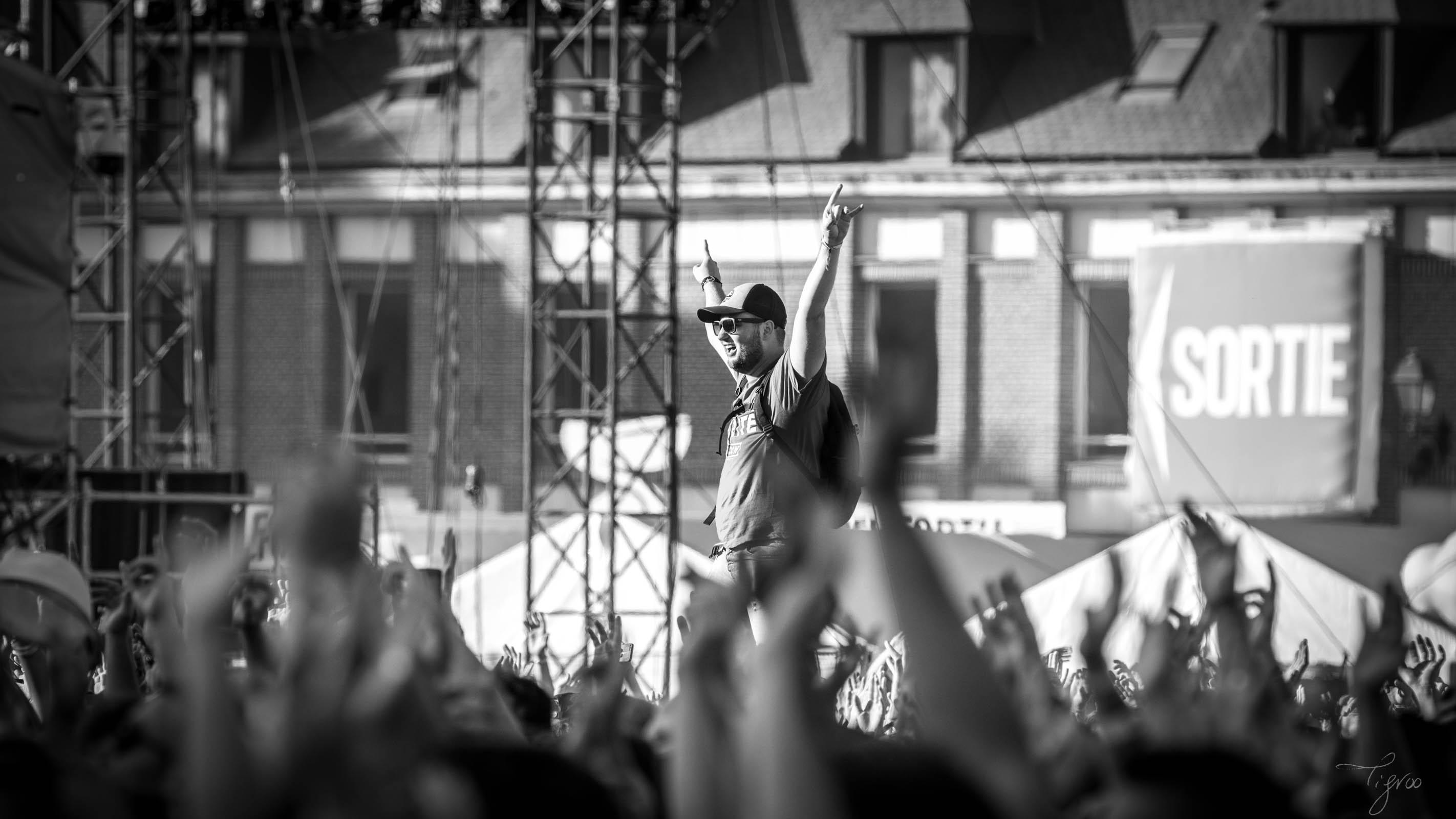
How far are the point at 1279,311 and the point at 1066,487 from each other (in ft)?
12.2

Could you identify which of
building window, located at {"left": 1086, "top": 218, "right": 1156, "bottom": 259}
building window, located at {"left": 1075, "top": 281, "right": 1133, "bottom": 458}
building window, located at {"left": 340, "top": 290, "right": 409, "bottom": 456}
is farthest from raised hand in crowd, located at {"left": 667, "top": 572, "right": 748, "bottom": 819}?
building window, located at {"left": 340, "top": 290, "right": 409, "bottom": 456}

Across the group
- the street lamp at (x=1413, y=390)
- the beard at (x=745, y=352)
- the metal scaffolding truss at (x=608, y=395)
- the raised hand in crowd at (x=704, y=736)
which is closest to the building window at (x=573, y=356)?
the metal scaffolding truss at (x=608, y=395)

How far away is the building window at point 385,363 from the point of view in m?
22.6

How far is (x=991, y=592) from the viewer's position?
3.29m

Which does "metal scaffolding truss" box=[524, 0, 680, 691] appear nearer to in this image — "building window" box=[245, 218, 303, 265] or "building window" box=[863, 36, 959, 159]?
"building window" box=[863, 36, 959, 159]

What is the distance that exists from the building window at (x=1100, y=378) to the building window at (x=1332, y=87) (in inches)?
119

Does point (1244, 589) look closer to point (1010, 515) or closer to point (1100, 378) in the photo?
point (1010, 515)

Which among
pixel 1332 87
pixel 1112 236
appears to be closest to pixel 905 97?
pixel 1112 236

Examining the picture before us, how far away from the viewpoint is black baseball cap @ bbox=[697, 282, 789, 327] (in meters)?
4.90

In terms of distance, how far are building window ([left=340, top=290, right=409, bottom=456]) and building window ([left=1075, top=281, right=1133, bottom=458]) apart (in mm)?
9259

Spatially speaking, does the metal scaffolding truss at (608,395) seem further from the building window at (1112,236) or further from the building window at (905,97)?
the building window at (1112,236)

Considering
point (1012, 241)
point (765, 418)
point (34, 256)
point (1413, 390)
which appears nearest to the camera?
point (765, 418)

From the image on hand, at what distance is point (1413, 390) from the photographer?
787 inches

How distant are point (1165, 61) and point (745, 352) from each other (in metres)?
18.1
